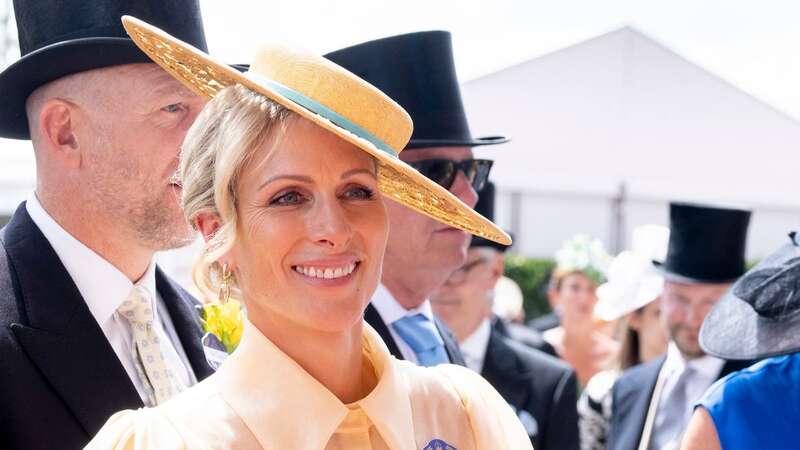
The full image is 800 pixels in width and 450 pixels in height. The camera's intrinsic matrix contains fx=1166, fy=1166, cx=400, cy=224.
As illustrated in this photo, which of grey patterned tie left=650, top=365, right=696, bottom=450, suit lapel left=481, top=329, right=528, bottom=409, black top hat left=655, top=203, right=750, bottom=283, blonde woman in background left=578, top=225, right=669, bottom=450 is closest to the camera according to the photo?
grey patterned tie left=650, top=365, right=696, bottom=450

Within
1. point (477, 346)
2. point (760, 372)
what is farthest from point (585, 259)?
point (760, 372)

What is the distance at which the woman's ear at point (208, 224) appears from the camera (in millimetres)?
2020

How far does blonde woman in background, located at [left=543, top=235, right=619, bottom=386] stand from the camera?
8.16 metres

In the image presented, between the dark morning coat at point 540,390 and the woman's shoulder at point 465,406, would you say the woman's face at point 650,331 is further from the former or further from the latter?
the woman's shoulder at point 465,406

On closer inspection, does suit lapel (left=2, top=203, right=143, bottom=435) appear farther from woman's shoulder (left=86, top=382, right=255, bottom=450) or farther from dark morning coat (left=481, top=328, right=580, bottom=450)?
dark morning coat (left=481, top=328, right=580, bottom=450)

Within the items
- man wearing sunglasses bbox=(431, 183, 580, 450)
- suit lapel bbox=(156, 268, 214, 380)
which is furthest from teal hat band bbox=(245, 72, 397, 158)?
man wearing sunglasses bbox=(431, 183, 580, 450)

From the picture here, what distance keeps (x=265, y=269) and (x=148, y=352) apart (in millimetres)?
947

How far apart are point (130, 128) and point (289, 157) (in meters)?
1.09

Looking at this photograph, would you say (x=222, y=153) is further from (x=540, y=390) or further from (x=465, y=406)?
(x=540, y=390)

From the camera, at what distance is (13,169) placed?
721 cm

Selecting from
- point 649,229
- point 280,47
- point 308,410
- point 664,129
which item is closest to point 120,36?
point 280,47

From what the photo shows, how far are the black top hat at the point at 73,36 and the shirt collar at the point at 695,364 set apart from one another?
2.98 metres

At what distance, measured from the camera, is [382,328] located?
3.49m

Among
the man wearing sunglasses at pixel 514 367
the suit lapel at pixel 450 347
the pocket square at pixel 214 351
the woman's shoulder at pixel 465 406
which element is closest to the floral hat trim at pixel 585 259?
the man wearing sunglasses at pixel 514 367
